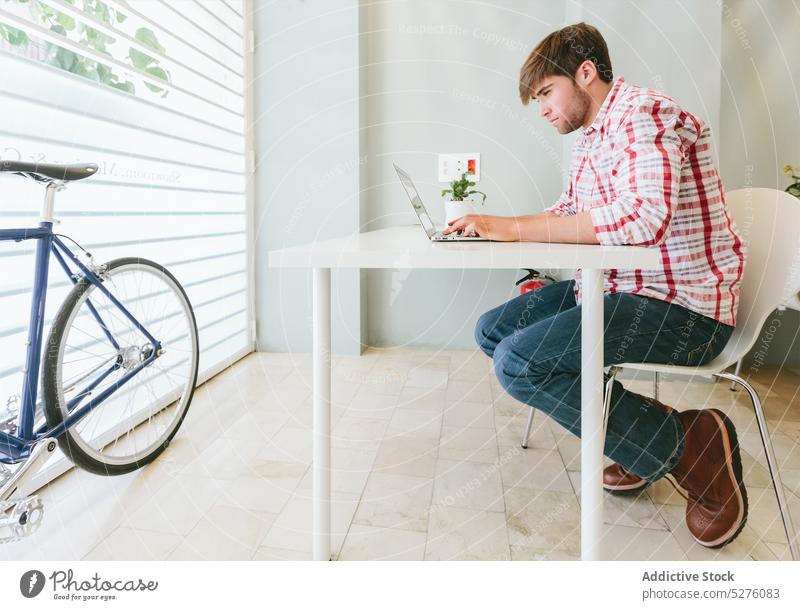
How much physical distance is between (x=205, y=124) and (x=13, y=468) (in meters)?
1.40

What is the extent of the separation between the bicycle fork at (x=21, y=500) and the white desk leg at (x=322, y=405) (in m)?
0.49

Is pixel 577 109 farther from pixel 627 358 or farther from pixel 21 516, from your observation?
pixel 21 516

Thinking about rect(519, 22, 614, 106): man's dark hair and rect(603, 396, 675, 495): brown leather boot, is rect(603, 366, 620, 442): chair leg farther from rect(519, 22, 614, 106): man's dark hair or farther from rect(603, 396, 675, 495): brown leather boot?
rect(519, 22, 614, 106): man's dark hair

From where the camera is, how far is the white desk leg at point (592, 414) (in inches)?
30.8

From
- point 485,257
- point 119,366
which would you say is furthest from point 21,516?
point 485,257

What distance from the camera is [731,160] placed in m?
2.14

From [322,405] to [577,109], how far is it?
816mm

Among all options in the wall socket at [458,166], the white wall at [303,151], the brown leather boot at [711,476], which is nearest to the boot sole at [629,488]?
the brown leather boot at [711,476]

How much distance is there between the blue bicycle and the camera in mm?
930

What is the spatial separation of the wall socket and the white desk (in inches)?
66.9

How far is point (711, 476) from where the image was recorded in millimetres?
1004
